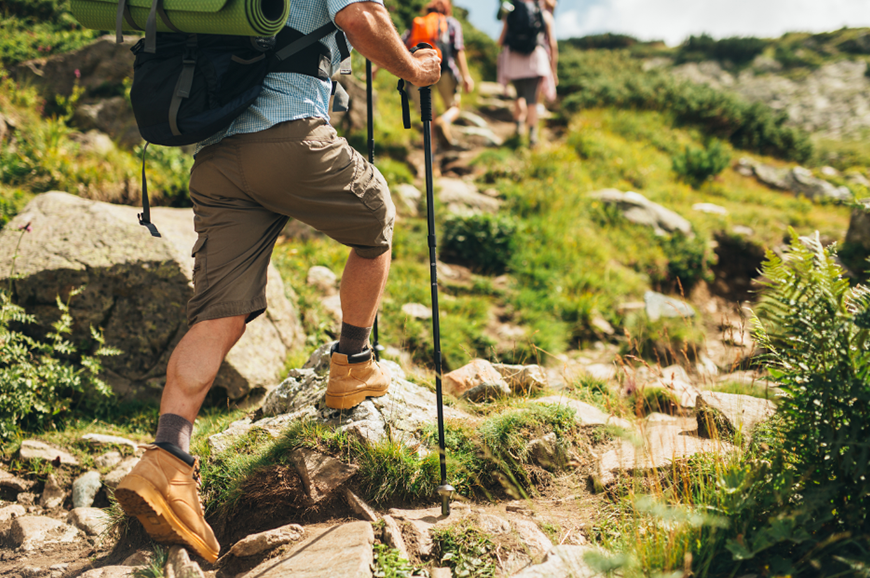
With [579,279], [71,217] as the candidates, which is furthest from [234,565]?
[579,279]

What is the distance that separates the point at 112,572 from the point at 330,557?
0.92 meters

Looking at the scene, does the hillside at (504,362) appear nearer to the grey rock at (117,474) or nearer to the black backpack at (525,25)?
the grey rock at (117,474)

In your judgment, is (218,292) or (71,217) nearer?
(218,292)

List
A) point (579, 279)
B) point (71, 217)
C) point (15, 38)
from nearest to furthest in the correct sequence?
point (71, 217) → point (579, 279) → point (15, 38)

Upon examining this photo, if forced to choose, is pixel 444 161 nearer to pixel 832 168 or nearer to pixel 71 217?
pixel 71 217

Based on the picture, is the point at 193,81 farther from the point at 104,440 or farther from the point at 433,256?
the point at 104,440

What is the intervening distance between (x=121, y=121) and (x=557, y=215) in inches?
244

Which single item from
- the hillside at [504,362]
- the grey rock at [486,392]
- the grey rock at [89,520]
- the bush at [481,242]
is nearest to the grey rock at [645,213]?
the hillside at [504,362]

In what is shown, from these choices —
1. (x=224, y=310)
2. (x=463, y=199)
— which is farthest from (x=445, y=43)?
(x=224, y=310)

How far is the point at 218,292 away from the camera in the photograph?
2234 millimetres

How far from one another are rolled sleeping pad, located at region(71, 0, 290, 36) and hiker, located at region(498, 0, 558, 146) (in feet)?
26.2

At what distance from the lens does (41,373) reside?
368 cm

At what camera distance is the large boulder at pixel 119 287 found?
3.98 meters

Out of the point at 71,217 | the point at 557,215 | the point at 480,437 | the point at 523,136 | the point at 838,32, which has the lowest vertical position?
the point at 480,437
